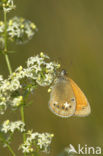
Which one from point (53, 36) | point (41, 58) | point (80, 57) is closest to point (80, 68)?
point (80, 57)

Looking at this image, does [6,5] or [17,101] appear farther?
[6,5]

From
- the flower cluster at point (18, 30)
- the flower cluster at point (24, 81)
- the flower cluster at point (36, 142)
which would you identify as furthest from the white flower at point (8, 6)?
the flower cluster at point (36, 142)

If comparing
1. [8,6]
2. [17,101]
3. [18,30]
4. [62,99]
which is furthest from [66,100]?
[8,6]

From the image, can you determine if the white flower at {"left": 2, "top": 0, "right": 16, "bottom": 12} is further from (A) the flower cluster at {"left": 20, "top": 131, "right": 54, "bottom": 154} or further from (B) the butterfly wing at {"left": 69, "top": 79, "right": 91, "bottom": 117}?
(A) the flower cluster at {"left": 20, "top": 131, "right": 54, "bottom": 154}

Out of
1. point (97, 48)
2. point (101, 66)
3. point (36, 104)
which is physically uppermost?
point (97, 48)

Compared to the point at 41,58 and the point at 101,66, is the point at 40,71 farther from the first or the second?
the point at 101,66

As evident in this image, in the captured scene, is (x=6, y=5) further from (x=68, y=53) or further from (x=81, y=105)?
(x=68, y=53)

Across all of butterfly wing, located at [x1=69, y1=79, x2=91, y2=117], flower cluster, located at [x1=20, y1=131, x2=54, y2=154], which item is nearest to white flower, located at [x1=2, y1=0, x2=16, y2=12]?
butterfly wing, located at [x1=69, y1=79, x2=91, y2=117]
